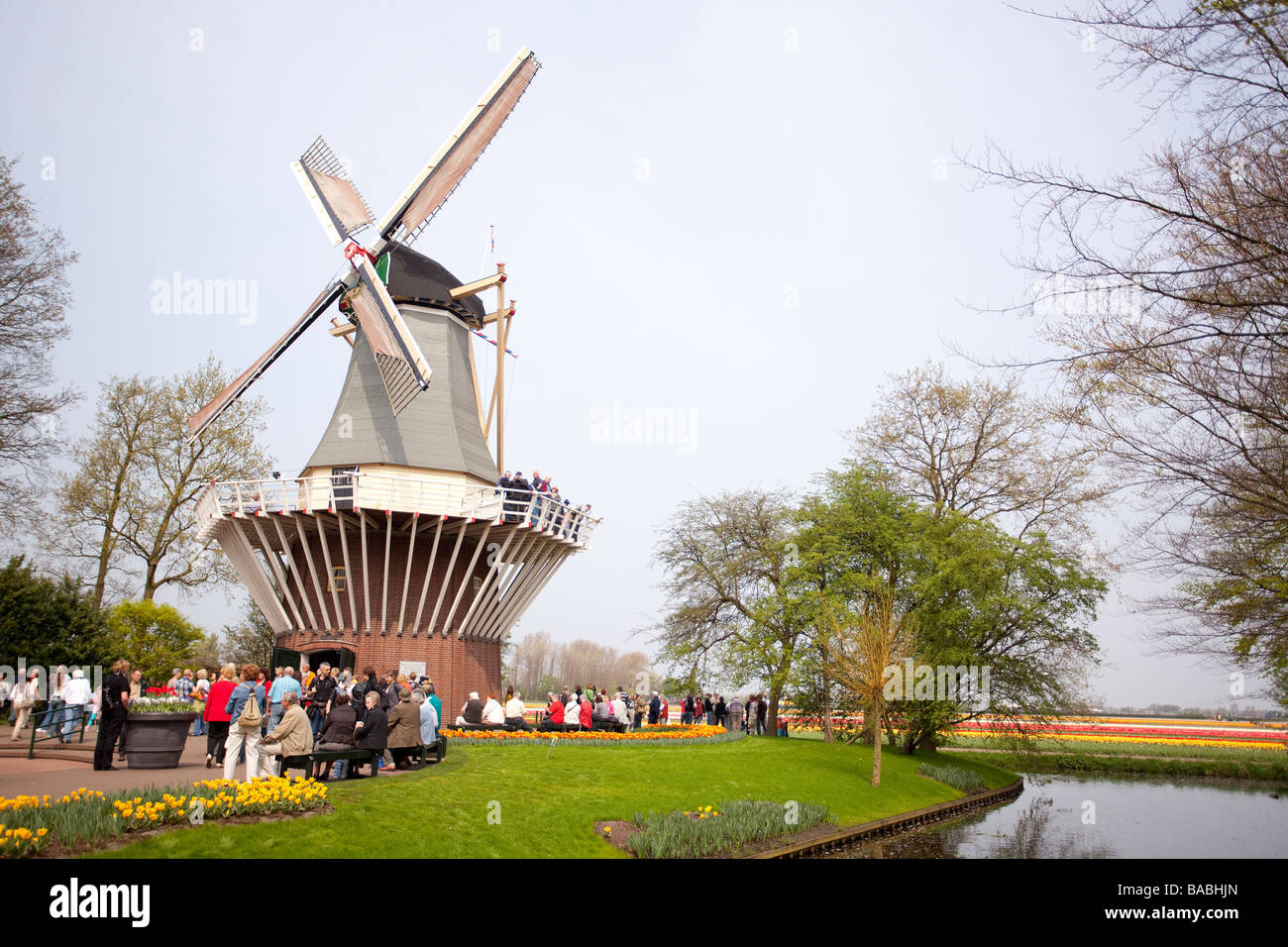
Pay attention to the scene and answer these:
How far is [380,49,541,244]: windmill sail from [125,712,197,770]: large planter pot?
59.3 ft

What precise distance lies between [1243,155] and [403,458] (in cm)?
2156

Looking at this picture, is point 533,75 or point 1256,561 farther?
point 533,75

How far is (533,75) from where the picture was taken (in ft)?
97.6

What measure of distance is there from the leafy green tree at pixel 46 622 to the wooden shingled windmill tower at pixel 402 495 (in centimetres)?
507

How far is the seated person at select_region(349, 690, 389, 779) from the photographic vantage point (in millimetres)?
13617

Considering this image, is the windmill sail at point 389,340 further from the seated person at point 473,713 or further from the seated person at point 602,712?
the seated person at point 602,712

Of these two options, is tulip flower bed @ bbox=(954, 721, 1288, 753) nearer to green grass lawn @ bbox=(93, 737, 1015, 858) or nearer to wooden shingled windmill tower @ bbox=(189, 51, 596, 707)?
green grass lawn @ bbox=(93, 737, 1015, 858)

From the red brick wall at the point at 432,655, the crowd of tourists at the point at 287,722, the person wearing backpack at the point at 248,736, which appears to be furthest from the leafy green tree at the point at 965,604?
the person wearing backpack at the point at 248,736

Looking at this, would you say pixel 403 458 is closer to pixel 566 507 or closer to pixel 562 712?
pixel 566 507

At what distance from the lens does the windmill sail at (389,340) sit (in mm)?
24578

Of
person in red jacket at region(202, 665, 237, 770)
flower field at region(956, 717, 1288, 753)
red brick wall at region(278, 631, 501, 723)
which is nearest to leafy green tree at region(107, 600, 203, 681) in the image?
red brick wall at region(278, 631, 501, 723)

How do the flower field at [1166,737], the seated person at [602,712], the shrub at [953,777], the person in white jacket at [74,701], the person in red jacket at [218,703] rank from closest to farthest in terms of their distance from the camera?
1. the person in red jacket at [218,703]
2. the person in white jacket at [74,701]
3. the seated person at [602,712]
4. the shrub at [953,777]
5. the flower field at [1166,737]
